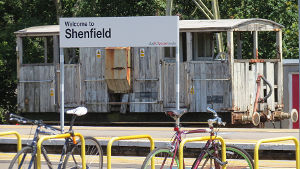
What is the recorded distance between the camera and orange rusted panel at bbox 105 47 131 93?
2412 centimetres

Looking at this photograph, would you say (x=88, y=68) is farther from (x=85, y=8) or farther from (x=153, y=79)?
(x=85, y=8)

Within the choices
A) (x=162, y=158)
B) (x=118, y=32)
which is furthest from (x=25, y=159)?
(x=118, y=32)

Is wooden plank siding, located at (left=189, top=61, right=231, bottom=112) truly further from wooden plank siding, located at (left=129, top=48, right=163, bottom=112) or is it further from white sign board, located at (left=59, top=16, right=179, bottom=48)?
white sign board, located at (left=59, top=16, right=179, bottom=48)

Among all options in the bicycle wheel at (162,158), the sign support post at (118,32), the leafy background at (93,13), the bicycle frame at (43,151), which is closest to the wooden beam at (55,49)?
the leafy background at (93,13)

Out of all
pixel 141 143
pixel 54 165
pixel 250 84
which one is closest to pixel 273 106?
pixel 250 84

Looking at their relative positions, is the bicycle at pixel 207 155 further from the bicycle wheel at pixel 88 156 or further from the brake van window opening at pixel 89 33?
the brake van window opening at pixel 89 33

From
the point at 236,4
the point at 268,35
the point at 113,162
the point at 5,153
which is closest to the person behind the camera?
the point at 113,162

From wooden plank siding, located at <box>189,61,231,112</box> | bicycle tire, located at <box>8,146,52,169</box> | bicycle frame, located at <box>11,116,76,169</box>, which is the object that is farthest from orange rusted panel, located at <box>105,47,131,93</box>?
bicycle tire, located at <box>8,146,52,169</box>

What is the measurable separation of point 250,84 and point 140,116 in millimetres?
3486

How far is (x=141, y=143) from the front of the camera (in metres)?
16.6

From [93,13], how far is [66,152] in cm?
2190

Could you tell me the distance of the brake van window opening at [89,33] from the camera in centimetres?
1777

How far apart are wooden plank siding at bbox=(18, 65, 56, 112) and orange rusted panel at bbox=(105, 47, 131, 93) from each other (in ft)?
6.73

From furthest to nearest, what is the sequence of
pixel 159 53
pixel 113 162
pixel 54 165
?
1. pixel 159 53
2. pixel 113 162
3. pixel 54 165
